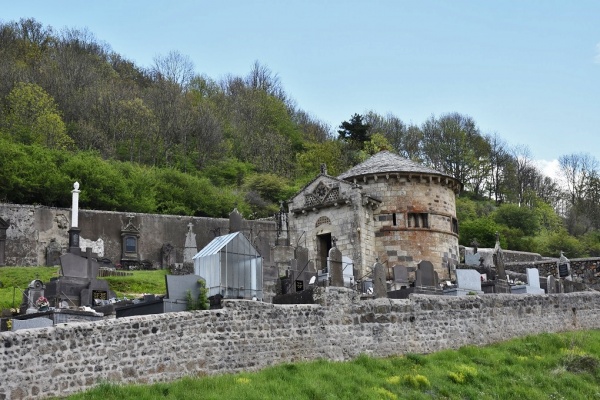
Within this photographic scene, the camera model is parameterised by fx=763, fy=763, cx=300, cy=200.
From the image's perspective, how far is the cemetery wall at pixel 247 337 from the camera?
12.0 meters

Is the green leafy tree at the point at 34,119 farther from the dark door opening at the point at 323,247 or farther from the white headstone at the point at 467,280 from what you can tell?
the white headstone at the point at 467,280

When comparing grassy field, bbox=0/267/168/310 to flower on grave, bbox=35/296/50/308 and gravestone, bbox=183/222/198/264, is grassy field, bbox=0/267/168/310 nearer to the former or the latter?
gravestone, bbox=183/222/198/264

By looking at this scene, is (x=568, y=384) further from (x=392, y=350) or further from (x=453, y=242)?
(x=453, y=242)

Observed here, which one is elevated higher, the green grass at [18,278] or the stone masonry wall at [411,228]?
the stone masonry wall at [411,228]

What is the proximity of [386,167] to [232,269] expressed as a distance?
16.0 metres

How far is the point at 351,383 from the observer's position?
14.2 meters

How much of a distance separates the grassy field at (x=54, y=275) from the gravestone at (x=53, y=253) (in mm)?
3616

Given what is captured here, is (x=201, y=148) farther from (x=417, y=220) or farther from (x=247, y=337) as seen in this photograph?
(x=247, y=337)

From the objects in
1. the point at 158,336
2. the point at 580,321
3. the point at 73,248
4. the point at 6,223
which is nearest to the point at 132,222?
the point at 6,223

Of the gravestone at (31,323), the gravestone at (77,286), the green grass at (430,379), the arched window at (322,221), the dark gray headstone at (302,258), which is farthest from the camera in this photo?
the arched window at (322,221)

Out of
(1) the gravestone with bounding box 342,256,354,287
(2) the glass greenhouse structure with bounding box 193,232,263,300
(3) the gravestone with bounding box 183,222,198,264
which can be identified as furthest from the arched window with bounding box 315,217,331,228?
(2) the glass greenhouse structure with bounding box 193,232,263,300

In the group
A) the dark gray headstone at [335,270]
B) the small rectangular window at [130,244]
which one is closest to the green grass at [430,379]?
the dark gray headstone at [335,270]

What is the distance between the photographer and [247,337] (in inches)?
575

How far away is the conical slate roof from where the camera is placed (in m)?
31.0
